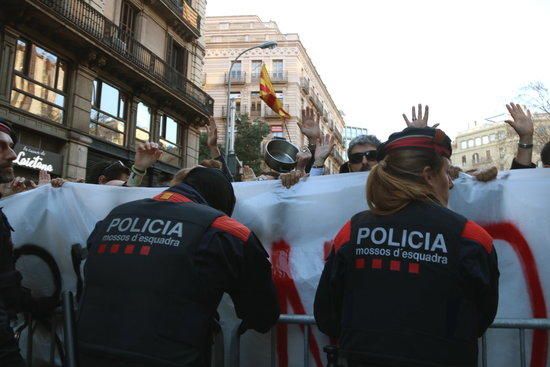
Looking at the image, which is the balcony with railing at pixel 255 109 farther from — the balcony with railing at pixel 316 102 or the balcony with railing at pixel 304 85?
the balcony with railing at pixel 316 102

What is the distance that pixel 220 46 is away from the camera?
150ft

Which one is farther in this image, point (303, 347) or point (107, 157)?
point (107, 157)

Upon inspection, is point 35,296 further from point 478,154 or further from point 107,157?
point 478,154

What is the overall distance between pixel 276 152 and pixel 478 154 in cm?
9524

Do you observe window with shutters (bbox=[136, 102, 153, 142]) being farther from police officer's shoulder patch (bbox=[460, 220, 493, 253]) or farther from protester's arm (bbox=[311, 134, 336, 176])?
police officer's shoulder patch (bbox=[460, 220, 493, 253])

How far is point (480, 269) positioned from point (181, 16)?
68.6 ft

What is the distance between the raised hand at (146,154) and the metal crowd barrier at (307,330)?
146cm


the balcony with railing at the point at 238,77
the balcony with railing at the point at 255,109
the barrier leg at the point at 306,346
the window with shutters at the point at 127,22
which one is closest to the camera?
the barrier leg at the point at 306,346

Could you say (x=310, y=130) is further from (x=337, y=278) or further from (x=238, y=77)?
(x=238, y=77)

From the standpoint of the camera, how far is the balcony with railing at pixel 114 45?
1369cm

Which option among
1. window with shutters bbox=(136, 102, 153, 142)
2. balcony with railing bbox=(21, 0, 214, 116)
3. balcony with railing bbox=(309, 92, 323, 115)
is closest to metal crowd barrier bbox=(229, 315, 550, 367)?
balcony with railing bbox=(21, 0, 214, 116)

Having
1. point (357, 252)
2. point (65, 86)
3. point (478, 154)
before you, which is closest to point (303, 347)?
point (357, 252)

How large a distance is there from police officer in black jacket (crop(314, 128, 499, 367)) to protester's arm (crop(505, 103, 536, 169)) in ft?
4.71

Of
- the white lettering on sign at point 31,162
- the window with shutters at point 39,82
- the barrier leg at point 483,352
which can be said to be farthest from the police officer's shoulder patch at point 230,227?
the window with shutters at point 39,82
